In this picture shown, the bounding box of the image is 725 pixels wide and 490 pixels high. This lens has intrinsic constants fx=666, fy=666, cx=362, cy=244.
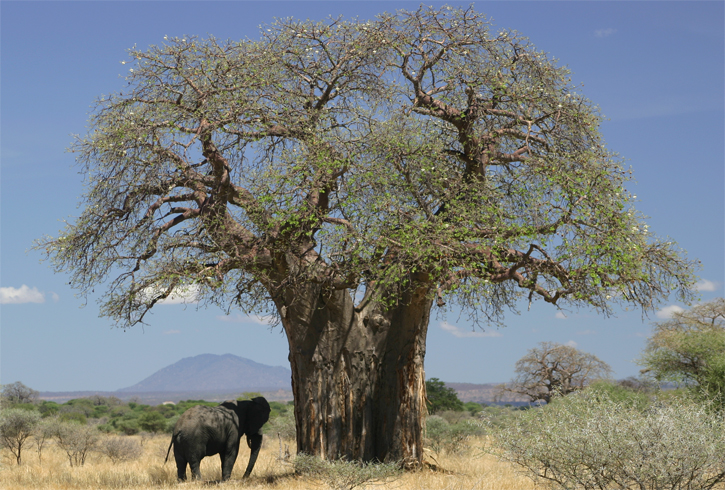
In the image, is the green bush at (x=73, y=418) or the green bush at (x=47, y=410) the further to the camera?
the green bush at (x=47, y=410)

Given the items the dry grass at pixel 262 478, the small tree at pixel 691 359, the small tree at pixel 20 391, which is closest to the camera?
the dry grass at pixel 262 478

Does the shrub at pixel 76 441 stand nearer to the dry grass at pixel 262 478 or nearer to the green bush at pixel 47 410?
the dry grass at pixel 262 478

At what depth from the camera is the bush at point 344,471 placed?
11173mm

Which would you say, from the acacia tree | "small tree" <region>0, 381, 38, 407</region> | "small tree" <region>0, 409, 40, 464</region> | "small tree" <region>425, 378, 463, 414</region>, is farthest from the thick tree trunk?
"small tree" <region>0, 381, 38, 407</region>

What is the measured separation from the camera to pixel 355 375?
13641 millimetres

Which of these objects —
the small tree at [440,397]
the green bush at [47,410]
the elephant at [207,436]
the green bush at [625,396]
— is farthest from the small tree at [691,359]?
the green bush at [47,410]

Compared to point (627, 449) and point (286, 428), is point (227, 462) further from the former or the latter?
point (286, 428)

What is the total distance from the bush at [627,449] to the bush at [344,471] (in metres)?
2.98

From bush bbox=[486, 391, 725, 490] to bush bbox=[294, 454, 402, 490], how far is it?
9.77 feet

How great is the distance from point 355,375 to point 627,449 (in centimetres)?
621

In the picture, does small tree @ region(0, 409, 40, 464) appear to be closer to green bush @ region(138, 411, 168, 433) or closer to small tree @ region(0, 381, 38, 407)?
green bush @ region(138, 411, 168, 433)

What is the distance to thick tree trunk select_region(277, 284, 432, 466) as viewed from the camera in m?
13.4

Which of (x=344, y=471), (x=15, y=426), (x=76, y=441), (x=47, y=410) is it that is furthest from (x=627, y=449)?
(x=47, y=410)

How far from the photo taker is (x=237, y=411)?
14305 mm
